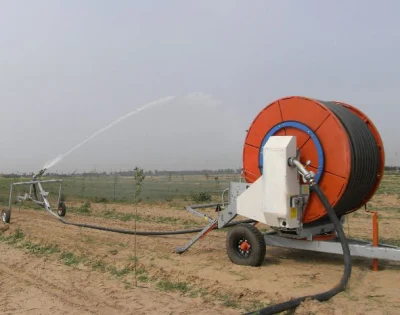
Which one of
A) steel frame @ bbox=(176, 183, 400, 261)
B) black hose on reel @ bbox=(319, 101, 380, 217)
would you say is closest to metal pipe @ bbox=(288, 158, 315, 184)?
black hose on reel @ bbox=(319, 101, 380, 217)

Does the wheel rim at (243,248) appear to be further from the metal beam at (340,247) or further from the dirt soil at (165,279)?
the metal beam at (340,247)

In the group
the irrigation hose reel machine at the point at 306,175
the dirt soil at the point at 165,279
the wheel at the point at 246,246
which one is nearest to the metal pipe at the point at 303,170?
the irrigation hose reel machine at the point at 306,175

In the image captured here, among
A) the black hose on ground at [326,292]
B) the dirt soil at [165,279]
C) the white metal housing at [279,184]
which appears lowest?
the dirt soil at [165,279]

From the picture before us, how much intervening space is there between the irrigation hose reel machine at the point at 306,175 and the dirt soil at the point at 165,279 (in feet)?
1.63

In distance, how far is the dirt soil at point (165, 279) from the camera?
17.7 feet

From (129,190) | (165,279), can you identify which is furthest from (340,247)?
(129,190)

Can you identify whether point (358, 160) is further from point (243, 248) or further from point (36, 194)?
point (36, 194)

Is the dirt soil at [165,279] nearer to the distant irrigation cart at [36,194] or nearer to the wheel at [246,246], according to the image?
the wheel at [246,246]

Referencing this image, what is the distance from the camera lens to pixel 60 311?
5340 millimetres

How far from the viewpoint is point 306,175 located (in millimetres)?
6156

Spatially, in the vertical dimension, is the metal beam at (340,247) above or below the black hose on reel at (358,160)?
below

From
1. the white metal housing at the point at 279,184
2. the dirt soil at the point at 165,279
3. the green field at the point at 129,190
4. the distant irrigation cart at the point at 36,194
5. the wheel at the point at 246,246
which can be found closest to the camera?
the dirt soil at the point at 165,279

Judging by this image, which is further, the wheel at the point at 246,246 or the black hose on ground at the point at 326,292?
the wheel at the point at 246,246

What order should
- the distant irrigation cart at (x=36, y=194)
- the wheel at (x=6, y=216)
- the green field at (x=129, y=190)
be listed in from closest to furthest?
1. the wheel at (x=6, y=216)
2. the distant irrigation cart at (x=36, y=194)
3. the green field at (x=129, y=190)
